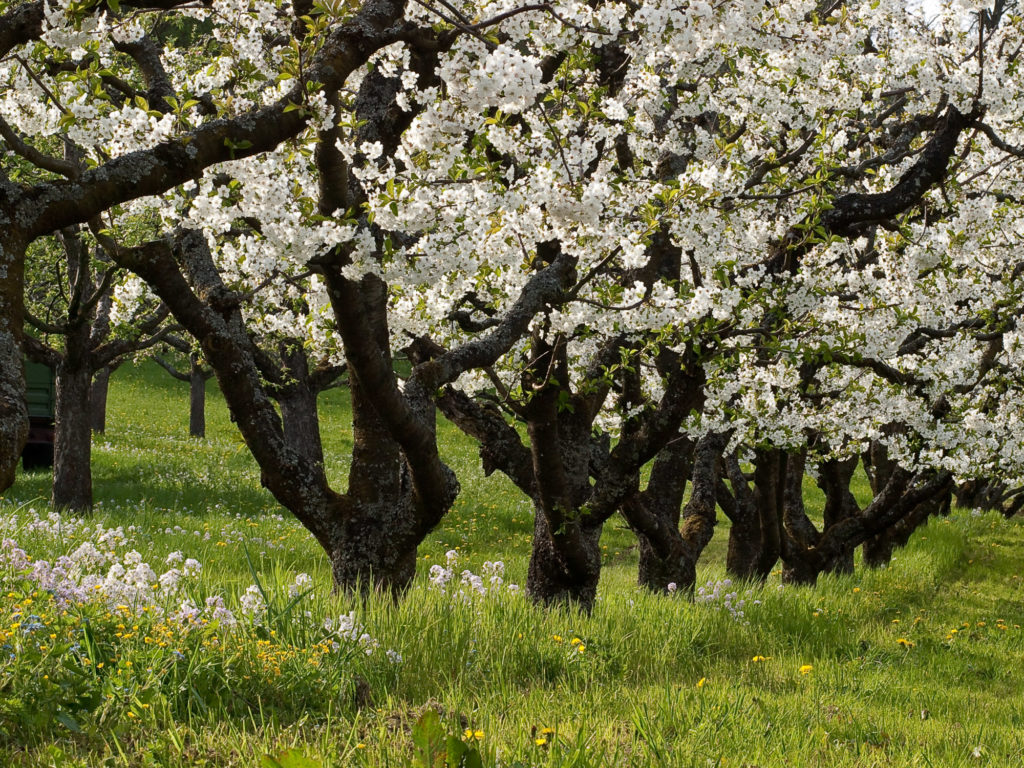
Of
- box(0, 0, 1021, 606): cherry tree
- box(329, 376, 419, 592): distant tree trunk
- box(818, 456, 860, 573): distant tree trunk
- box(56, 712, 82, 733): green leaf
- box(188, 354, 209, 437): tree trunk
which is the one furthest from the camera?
box(188, 354, 209, 437): tree trunk

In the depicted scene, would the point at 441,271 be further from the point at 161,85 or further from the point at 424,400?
the point at 161,85

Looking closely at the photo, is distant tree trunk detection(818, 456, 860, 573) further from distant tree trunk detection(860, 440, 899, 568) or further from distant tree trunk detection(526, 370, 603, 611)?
distant tree trunk detection(526, 370, 603, 611)

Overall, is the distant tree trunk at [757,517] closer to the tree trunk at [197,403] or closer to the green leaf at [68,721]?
the green leaf at [68,721]

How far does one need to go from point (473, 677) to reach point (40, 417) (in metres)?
17.0

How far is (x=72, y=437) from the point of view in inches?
513

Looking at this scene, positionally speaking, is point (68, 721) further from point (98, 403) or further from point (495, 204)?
point (98, 403)

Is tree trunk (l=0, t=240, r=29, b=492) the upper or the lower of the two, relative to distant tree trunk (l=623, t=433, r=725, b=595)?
upper

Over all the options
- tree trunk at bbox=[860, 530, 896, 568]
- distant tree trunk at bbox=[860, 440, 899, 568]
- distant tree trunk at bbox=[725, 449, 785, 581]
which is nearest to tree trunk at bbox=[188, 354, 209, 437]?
distant tree trunk at bbox=[725, 449, 785, 581]

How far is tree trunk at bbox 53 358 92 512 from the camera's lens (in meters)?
12.9

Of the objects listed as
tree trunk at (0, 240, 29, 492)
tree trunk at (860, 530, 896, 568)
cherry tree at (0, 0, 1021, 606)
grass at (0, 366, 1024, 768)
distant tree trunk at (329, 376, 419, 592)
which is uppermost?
cherry tree at (0, 0, 1021, 606)

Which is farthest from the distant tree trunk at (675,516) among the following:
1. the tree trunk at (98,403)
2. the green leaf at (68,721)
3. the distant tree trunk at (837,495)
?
the tree trunk at (98,403)

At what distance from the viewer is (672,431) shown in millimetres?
7527

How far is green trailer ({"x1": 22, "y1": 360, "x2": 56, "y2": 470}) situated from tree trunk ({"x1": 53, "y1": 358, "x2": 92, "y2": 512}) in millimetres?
5715

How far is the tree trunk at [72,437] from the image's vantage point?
507 inches
